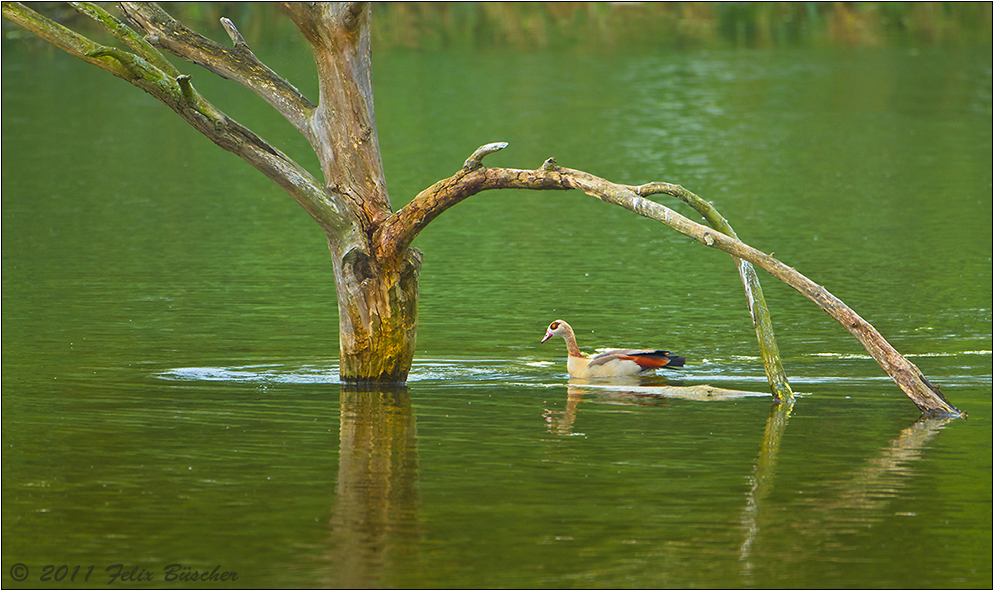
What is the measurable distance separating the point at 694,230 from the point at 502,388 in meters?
2.42

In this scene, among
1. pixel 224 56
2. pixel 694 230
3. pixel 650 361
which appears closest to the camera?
pixel 694 230

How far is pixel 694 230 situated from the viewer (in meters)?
10.3

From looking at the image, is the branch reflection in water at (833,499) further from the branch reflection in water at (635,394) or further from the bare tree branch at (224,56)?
the bare tree branch at (224,56)

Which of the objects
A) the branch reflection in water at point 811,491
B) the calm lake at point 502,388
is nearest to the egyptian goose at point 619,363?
the calm lake at point 502,388

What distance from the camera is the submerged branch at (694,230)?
10.4 metres

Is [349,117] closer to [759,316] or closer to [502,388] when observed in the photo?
[502,388]

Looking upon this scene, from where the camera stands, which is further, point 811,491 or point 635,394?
point 635,394

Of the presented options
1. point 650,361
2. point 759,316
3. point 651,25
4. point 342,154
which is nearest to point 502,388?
point 650,361

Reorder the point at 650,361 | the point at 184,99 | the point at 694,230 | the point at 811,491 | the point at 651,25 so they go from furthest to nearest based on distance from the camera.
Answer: the point at 651,25 → the point at 650,361 → the point at 184,99 → the point at 694,230 → the point at 811,491

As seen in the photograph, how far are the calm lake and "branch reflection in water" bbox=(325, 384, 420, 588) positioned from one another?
0.10 feet

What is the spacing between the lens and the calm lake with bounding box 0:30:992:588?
309 inches

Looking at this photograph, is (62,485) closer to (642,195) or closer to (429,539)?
(429,539)

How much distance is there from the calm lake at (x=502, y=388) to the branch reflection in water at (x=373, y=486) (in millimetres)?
30

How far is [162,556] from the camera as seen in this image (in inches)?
302
